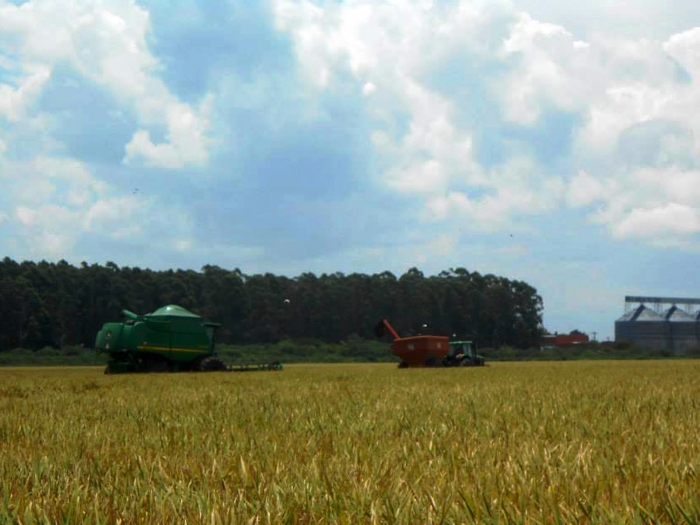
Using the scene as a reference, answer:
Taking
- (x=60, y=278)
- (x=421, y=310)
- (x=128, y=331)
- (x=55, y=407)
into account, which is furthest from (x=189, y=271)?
(x=55, y=407)

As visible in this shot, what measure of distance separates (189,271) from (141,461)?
352ft

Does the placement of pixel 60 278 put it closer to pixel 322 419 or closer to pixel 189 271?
pixel 189 271

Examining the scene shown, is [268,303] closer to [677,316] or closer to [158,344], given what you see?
[158,344]

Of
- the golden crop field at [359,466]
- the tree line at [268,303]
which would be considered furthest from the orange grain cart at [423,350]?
the tree line at [268,303]

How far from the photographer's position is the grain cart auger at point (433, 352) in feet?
151

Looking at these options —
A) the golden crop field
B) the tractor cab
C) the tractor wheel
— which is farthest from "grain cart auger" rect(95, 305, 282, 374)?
the golden crop field

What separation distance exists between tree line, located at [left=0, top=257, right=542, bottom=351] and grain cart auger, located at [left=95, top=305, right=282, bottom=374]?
53573 millimetres

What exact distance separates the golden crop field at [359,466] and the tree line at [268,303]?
276ft

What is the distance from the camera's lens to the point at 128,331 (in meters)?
35.9

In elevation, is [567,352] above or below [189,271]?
below

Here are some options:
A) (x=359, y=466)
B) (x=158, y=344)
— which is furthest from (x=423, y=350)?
(x=359, y=466)

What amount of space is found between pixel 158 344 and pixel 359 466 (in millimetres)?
33147

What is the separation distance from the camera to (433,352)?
152ft

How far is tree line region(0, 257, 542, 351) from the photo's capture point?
289 ft
